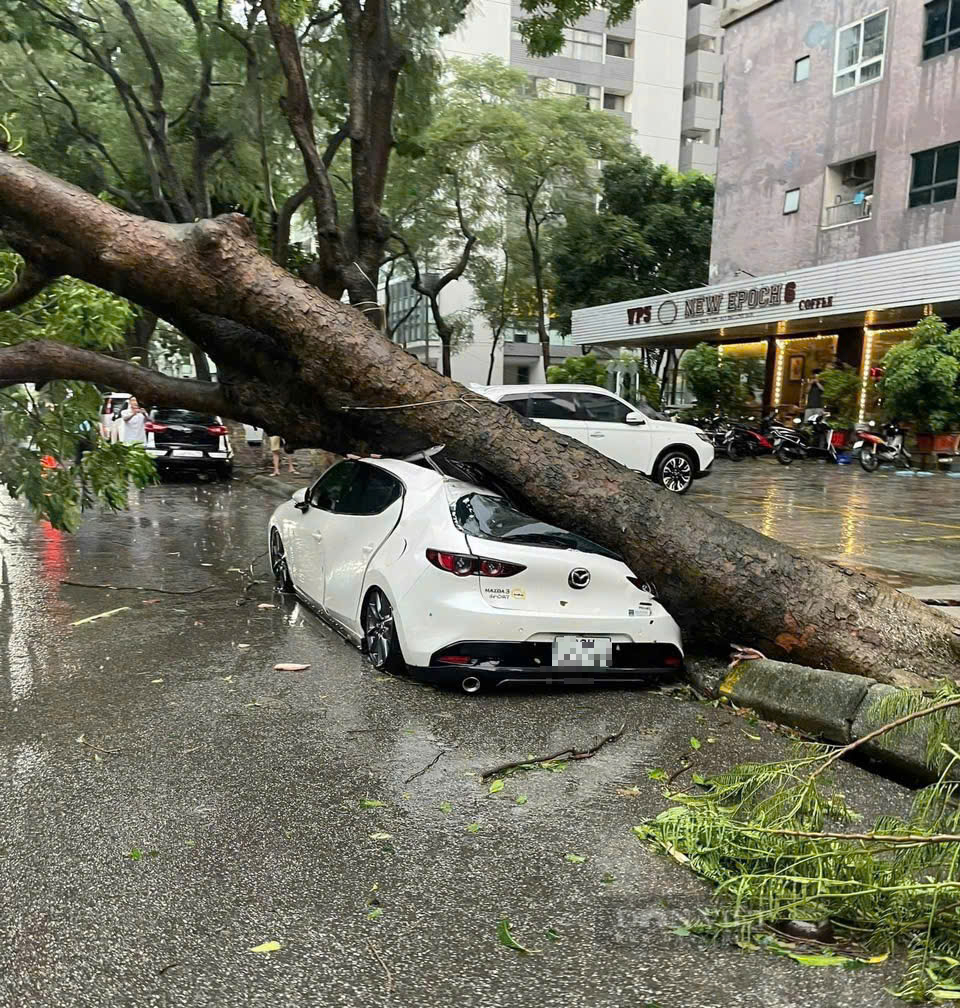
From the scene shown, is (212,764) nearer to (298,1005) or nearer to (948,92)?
(298,1005)

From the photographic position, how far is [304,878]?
3393 millimetres

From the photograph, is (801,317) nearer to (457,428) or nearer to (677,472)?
(677,472)

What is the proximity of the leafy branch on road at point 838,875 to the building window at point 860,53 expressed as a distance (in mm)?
26167

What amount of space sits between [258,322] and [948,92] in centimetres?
2249

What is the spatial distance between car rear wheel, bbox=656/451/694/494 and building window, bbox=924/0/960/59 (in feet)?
48.8

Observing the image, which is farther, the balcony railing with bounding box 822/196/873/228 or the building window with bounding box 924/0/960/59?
the balcony railing with bounding box 822/196/873/228

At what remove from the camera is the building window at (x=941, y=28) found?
A: 893 inches

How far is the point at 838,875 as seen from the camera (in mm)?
3209

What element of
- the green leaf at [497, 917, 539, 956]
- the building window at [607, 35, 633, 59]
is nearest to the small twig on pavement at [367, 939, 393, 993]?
the green leaf at [497, 917, 539, 956]

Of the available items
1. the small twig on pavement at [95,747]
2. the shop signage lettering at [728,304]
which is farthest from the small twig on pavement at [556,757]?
the shop signage lettering at [728,304]

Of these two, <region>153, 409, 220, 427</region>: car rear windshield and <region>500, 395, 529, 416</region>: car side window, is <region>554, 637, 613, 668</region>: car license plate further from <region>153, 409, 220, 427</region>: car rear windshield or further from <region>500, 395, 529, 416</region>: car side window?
<region>153, 409, 220, 427</region>: car rear windshield

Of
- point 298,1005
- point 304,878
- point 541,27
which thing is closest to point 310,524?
point 304,878

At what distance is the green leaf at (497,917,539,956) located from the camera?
2.96 metres

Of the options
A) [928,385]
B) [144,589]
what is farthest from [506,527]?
[928,385]
